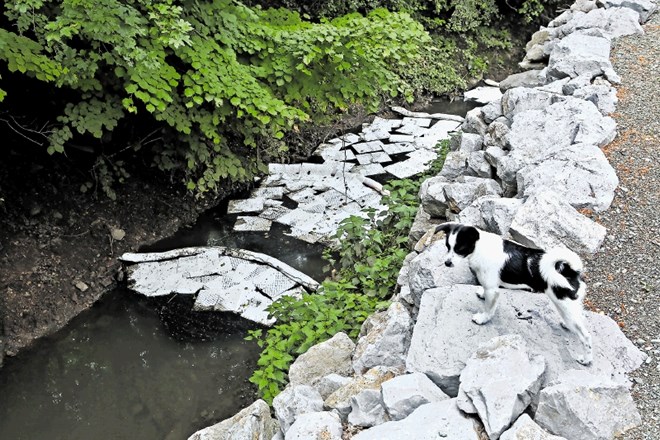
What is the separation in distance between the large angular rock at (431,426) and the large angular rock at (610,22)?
6.39m

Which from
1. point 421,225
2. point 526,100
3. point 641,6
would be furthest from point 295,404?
point 641,6

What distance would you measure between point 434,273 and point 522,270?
2.91 ft

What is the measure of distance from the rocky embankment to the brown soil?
3.60 m

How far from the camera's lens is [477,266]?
11.1 feet

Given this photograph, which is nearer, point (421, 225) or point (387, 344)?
point (387, 344)

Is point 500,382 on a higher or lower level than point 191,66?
higher

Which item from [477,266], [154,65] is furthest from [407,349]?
[154,65]

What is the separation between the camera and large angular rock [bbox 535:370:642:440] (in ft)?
9.05

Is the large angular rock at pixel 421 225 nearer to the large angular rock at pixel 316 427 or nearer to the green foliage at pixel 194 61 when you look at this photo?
the green foliage at pixel 194 61

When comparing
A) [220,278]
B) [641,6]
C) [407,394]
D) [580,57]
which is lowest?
[220,278]

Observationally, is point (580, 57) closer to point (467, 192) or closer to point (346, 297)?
point (467, 192)

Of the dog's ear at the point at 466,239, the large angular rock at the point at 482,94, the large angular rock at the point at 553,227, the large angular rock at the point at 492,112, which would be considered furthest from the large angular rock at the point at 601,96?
the large angular rock at the point at 482,94

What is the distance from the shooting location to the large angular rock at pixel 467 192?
5145mm

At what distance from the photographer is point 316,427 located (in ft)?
10.6
